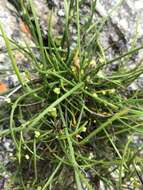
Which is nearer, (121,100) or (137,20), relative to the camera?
(121,100)

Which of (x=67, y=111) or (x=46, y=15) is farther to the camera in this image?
(x=46, y=15)

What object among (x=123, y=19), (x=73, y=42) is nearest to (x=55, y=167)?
(x=73, y=42)

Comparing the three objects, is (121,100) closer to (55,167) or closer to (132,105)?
(132,105)

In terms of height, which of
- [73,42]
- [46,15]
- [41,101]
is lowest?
[41,101]

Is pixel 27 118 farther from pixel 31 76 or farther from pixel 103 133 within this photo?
pixel 103 133

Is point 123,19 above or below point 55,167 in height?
above

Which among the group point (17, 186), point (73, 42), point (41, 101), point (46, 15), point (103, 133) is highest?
point (46, 15)

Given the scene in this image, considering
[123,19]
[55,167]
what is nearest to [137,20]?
[123,19]

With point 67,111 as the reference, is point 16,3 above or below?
above
